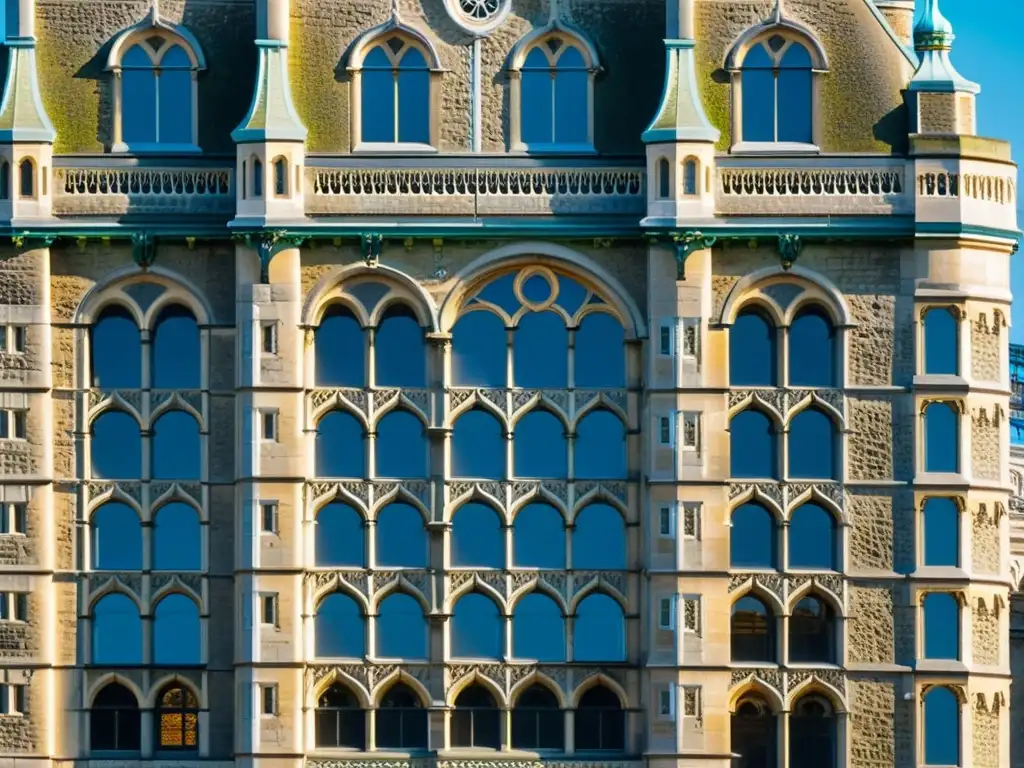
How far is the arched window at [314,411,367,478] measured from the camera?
279ft

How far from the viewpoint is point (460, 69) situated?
3383 inches

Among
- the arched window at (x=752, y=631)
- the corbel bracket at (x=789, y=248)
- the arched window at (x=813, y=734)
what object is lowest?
the arched window at (x=813, y=734)

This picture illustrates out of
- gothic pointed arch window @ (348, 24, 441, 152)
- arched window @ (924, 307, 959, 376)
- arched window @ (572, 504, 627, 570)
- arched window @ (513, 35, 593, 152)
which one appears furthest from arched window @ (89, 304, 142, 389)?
arched window @ (924, 307, 959, 376)

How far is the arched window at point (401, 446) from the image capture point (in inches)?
3349

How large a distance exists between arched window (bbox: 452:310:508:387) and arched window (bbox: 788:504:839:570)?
6.39m

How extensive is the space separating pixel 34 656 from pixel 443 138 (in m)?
13.0

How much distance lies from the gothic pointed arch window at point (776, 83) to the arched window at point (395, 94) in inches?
240

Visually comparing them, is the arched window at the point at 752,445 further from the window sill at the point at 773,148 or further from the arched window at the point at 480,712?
the arched window at the point at 480,712

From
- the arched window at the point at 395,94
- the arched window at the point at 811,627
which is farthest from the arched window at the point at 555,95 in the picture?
the arched window at the point at 811,627

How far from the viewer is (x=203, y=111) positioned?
86.1 metres

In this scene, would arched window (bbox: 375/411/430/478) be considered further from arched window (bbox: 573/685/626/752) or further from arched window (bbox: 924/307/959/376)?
arched window (bbox: 924/307/959/376)

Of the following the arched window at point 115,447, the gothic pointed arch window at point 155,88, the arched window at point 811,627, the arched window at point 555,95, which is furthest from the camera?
the gothic pointed arch window at point 155,88

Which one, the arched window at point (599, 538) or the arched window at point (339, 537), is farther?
the arched window at point (599, 538)

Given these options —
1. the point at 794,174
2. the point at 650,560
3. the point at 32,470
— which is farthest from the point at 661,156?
the point at 32,470
